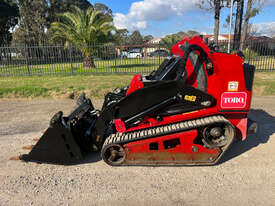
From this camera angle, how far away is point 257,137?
4539 millimetres

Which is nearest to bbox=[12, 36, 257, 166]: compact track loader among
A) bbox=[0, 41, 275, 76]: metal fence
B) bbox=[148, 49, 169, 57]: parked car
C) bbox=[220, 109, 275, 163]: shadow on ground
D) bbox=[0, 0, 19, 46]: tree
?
bbox=[220, 109, 275, 163]: shadow on ground

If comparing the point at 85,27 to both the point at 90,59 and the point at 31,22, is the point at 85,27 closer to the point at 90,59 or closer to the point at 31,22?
the point at 90,59

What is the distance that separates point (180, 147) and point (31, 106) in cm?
584

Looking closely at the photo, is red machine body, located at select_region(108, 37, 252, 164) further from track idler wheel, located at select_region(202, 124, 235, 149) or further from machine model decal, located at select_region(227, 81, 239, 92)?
track idler wheel, located at select_region(202, 124, 235, 149)

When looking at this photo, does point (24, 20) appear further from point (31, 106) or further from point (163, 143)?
point (163, 143)

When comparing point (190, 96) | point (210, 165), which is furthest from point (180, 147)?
point (190, 96)

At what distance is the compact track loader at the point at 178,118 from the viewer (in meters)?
3.43

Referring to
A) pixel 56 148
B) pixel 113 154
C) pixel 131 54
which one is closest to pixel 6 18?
pixel 131 54

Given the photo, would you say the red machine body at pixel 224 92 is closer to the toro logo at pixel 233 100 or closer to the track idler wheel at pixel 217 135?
the toro logo at pixel 233 100

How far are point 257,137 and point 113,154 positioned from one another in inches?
122

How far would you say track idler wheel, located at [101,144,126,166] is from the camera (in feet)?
11.5

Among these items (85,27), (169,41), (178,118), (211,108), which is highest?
(169,41)

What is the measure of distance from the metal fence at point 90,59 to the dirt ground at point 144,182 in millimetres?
10466

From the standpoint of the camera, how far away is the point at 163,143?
350 cm
